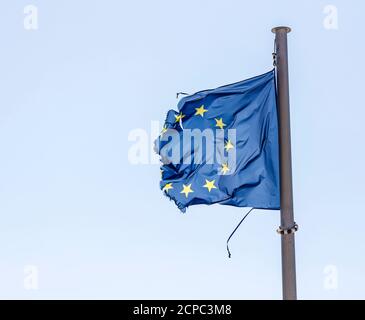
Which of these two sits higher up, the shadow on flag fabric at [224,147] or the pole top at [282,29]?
the pole top at [282,29]

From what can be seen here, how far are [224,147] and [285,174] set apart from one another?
1.25 meters

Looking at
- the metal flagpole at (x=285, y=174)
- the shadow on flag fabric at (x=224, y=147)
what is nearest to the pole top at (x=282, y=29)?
the metal flagpole at (x=285, y=174)

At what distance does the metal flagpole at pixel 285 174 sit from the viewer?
1349cm

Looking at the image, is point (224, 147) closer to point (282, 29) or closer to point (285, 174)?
point (285, 174)

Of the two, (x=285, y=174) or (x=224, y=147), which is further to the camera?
(x=224, y=147)

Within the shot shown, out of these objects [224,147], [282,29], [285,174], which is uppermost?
[282,29]

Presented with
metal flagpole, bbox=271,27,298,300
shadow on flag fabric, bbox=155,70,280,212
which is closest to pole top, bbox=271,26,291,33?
metal flagpole, bbox=271,27,298,300

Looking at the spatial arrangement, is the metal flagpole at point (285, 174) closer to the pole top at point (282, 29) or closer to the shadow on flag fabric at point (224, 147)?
the pole top at point (282, 29)

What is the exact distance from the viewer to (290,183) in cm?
1400

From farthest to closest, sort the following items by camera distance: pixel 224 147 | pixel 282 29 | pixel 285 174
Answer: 1. pixel 224 147
2. pixel 282 29
3. pixel 285 174

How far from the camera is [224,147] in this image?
578 inches

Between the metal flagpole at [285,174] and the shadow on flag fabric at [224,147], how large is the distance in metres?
0.17

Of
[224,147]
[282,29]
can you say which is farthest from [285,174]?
[282,29]
